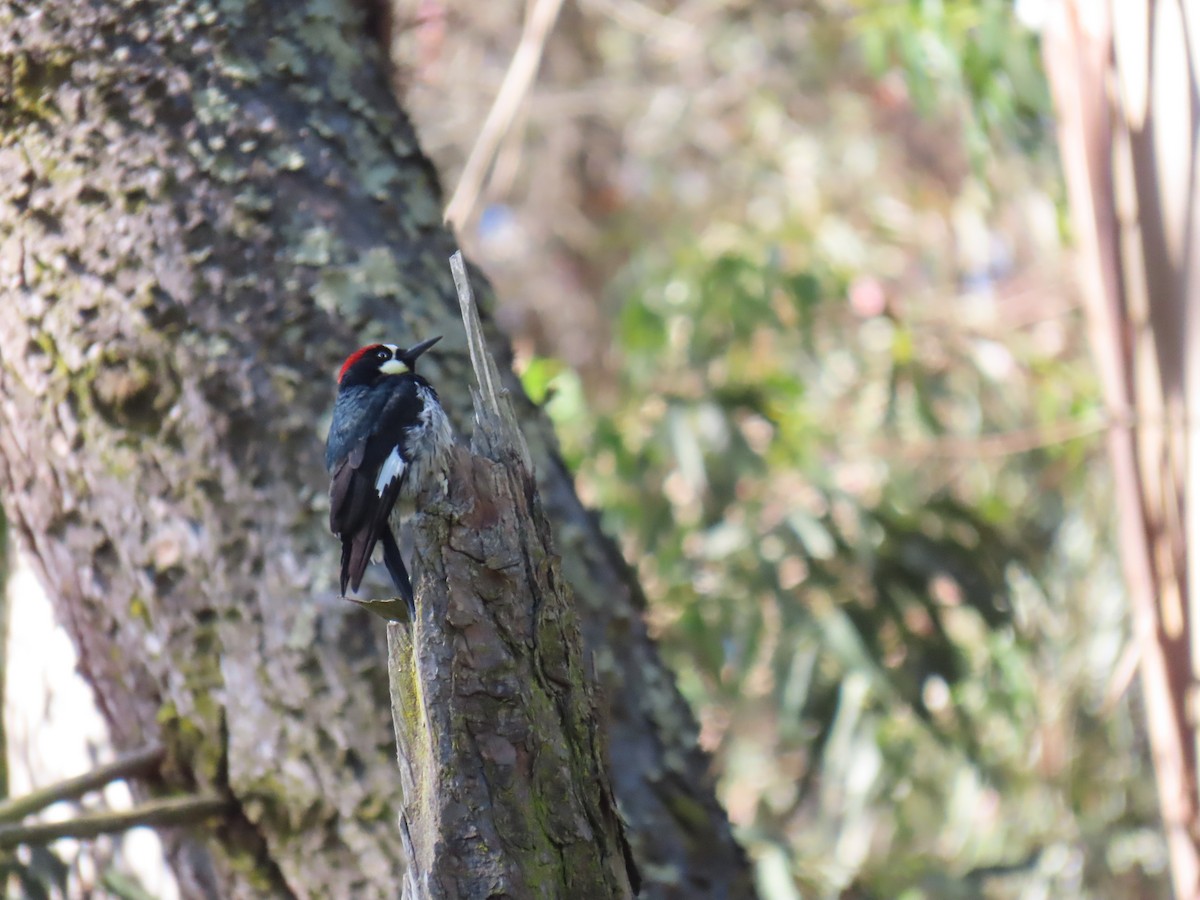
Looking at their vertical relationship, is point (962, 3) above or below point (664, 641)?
above

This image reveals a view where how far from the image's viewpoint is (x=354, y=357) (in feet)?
7.73

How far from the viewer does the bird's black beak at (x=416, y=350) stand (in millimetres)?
2369

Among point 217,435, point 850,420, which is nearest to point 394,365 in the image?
point 217,435

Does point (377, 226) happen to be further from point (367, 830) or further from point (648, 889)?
point (648, 889)

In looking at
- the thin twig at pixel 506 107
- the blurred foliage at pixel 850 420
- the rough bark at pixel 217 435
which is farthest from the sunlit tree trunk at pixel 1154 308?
the thin twig at pixel 506 107

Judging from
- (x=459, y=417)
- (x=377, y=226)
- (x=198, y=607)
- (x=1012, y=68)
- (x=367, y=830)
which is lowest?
(x=367, y=830)

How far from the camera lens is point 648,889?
226 cm

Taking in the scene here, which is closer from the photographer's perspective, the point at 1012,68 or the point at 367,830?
the point at 367,830

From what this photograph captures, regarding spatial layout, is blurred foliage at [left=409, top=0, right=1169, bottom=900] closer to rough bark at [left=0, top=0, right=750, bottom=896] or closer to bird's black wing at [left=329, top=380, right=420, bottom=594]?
bird's black wing at [left=329, top=380, right=420, bottom=594]

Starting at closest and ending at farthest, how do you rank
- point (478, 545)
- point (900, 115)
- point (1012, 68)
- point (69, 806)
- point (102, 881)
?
point (478, 545), point (102, 881), point (69, 806), point (1012, 68), point (900, 115)

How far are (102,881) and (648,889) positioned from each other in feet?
4.09

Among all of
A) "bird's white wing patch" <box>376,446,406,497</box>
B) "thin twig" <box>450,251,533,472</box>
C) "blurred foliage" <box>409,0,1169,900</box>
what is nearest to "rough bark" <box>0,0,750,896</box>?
"bird's white wing patch" <box>376,446,406,497</box>

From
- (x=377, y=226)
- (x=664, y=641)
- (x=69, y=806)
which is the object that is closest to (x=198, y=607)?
(x=377, y=226)

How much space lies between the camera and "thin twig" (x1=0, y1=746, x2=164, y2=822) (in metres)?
2.19
